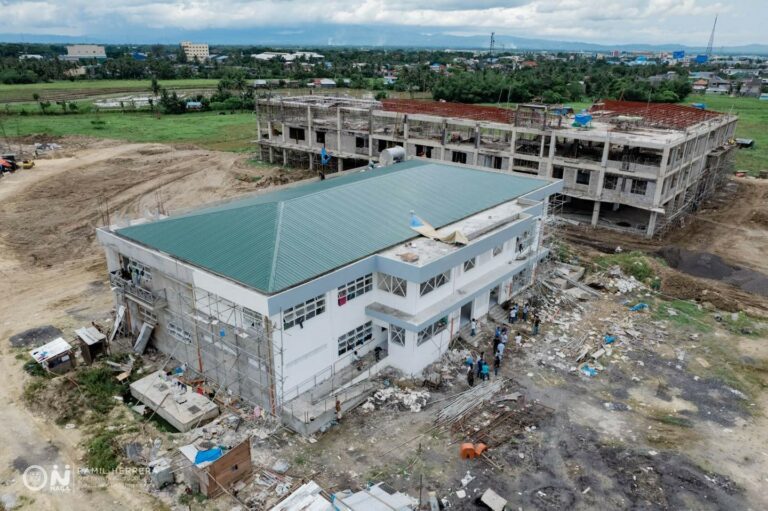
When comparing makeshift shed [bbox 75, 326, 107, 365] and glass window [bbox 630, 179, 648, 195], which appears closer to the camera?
makeshift shed [bbox 75, 326, 107, 365]

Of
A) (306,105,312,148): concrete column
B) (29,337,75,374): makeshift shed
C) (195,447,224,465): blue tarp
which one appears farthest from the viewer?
(306,105,312,148): concrete column

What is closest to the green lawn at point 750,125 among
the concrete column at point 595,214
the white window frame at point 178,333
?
the concrete column at point 595,214

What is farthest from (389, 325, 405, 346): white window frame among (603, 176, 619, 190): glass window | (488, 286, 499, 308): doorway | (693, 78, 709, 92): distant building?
(693, 78, 709, 92): distant building

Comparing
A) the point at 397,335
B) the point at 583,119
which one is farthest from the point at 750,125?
the point at 397,335

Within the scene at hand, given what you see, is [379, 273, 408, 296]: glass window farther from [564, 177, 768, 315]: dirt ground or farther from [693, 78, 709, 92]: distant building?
[693, 78, 709, 92]: distant building

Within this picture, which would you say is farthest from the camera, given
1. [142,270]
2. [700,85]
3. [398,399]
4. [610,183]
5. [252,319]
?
[700,85]

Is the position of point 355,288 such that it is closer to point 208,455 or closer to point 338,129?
point 208,455

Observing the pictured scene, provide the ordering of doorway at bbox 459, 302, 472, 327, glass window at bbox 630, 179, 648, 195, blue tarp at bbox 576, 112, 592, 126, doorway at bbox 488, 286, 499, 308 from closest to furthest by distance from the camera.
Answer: doorway at bbox 459, 302, 472, 327, doorway at bbox 488, 286, 499, 308, glass window at bbox 630, 179, 648, 195, blue tarp at bbox 576, 112, 592, 126

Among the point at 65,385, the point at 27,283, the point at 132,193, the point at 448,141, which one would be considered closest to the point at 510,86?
the point at 448,141
